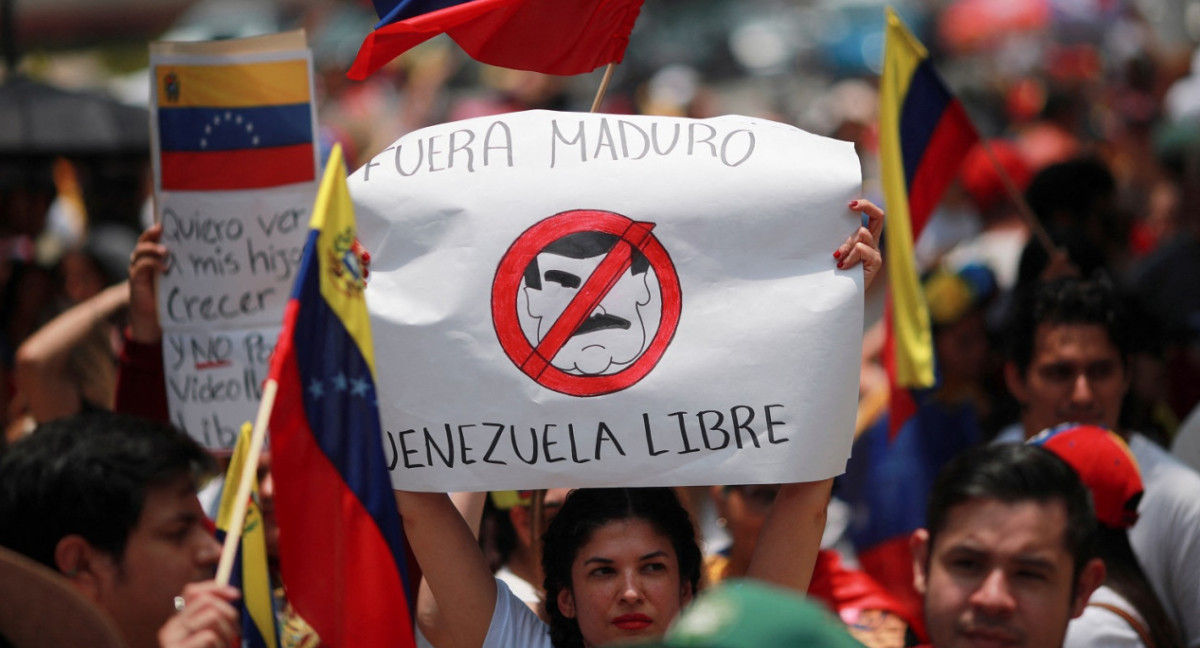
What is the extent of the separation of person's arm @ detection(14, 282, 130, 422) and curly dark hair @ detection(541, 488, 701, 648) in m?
2.07

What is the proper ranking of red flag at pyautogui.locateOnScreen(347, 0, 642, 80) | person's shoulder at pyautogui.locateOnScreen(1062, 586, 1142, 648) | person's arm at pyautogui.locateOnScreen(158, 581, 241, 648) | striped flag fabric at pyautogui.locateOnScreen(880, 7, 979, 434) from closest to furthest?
person's arm at pyautogui.locateOnScreen(158, 581, 241, 648) → person's shoulder at pyautogui.locateOnScreen(1062, 586, 1142, 648) → red flag at pyautogui.locateOnScreen(347, 0, 642, 80) → striped flag fabric at pyautogui.locateOnScreen(880, 7, 979, 434)

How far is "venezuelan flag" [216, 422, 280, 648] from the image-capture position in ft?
9.95

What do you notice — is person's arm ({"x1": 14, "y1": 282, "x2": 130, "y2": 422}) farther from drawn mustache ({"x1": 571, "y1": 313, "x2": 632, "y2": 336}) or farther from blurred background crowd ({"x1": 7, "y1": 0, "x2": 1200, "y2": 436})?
drawn mustache ({"x1": 571, "y1": 313, "x2": 632, "y2": 336})

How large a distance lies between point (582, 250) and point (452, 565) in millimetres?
722

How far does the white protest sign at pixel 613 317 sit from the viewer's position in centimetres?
326

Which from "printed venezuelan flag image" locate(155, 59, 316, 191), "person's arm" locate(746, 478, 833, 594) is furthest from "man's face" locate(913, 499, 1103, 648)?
"printed venezuelan flag image" locate(155, 59, 316, 191)

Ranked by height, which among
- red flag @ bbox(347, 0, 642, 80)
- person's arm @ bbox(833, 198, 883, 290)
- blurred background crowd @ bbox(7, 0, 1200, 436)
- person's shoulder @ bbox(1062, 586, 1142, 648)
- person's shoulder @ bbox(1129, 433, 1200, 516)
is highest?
red flag @ bbox(347, 0, 642, 80)

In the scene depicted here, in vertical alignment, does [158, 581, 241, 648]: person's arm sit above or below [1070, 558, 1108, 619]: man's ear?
above

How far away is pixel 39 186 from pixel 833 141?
746 centimetres

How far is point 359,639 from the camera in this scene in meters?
3.07

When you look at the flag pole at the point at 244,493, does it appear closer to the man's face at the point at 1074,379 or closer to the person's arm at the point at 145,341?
the person's arm at the point at 145,341

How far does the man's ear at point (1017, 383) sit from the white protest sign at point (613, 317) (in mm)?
1762

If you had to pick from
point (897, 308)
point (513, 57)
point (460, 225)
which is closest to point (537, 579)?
point (460, 225)

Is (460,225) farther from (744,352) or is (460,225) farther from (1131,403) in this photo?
(1131,403)
